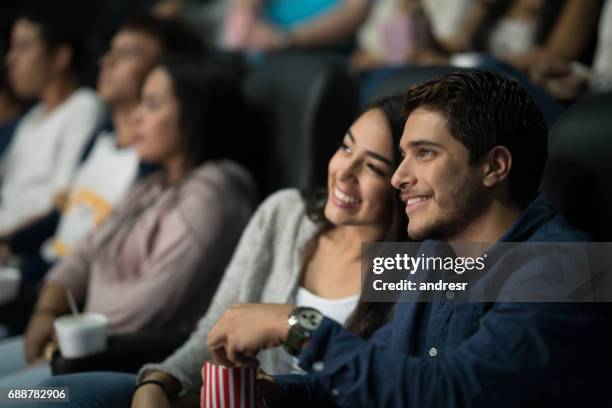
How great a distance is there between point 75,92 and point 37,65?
4.9 inches

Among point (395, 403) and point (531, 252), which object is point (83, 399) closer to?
point (395, 403)

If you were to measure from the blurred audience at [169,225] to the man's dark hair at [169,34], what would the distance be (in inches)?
7.9

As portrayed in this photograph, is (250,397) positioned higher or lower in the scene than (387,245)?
lower

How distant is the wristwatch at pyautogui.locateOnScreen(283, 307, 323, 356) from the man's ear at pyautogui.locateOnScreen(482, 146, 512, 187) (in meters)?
0.20

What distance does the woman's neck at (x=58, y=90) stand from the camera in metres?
2.16

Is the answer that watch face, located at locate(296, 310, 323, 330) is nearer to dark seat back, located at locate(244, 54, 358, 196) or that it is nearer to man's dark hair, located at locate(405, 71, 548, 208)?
man's dark hair, located at locate(405, 71, 548, 208)

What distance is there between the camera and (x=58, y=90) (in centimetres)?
217

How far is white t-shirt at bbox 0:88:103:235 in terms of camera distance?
6.55ft

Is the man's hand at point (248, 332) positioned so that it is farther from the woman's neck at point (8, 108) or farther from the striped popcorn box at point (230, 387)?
the woman's neck at point (8, 108)

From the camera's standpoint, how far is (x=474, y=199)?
75 cm

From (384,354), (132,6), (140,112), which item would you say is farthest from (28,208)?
(384,354)

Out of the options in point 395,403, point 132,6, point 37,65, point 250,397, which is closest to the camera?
point 395,403

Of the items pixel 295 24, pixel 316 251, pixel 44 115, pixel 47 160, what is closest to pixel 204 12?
pixel 295 24

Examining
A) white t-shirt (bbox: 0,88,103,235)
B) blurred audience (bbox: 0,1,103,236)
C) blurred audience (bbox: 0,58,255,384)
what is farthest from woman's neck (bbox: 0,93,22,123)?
blurred audience (bbox: 0,58,255,384)
